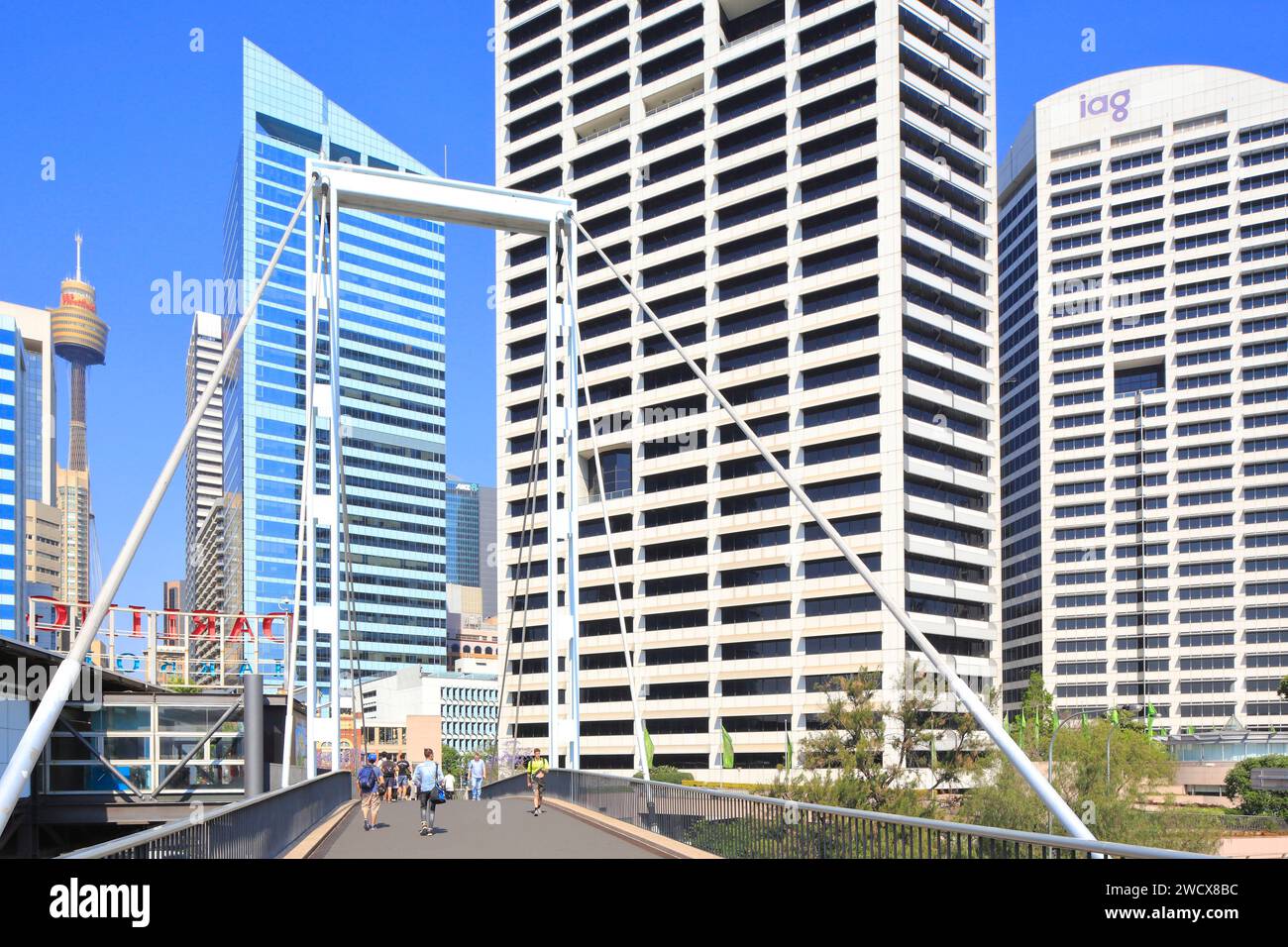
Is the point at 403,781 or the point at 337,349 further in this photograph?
the point at 403,781

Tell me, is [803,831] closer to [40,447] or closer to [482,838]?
[482,838]

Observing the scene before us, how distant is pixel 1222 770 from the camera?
90812mm

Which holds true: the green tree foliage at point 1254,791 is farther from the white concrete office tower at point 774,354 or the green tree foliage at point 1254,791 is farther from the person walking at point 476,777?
the person walking at point 476,777

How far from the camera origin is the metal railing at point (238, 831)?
8906 mm

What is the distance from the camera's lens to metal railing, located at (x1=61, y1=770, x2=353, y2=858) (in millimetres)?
8906

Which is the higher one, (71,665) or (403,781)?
(71,665)

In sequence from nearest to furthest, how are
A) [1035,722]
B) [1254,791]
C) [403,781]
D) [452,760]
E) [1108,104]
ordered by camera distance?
[403,781] < [1254,791] < [1035,722] < [1108,104] < [452,760]

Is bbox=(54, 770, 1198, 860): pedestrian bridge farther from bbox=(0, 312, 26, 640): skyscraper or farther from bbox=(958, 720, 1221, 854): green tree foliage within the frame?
bbox=(0, 312, 26, 640): skyscraper

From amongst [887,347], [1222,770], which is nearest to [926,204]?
[887,347]

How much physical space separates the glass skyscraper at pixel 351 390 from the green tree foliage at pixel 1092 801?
344 feet

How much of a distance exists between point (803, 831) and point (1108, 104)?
12340cm

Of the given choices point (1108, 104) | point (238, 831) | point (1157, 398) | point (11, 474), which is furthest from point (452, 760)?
point (238, 831)

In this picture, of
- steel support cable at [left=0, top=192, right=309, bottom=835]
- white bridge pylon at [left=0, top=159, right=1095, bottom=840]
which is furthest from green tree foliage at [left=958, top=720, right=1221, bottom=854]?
steel support cable at [left=0, top=192, right=309, bottom=835]

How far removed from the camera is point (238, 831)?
1252 centimetres
